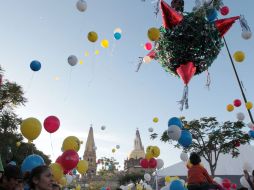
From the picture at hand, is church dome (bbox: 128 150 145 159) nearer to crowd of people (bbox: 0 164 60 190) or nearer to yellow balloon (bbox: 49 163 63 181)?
yellow balloon (bbox: 49 163 63 181)

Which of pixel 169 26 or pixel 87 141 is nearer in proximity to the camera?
pixel 169 26

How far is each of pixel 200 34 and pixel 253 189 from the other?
2.48 meters

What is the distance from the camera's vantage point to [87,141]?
74.6 meters

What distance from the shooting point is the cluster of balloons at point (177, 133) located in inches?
258

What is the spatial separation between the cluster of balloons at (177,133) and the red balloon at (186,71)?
72.4 inches

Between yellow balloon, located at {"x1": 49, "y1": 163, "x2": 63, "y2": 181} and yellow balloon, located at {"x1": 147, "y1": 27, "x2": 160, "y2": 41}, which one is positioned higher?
yellow balloon, located at {"x1": 147, "y1": 27, "x2": 160, "y2": 41}

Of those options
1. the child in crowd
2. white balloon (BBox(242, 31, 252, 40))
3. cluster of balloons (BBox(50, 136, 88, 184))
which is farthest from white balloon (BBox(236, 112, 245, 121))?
the child in crowd

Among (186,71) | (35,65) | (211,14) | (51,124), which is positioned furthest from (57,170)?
(211,14)

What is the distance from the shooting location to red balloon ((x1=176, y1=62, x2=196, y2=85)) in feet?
16.0

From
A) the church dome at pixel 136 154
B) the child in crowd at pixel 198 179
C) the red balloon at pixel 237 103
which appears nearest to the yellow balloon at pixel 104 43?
the child in crowd at pixel 198 179

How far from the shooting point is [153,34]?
16.6 feet

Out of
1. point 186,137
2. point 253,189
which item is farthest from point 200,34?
point 186,137

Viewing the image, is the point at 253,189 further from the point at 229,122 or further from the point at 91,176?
the point at 91,176

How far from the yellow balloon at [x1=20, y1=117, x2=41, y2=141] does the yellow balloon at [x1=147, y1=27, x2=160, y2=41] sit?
9.86ft
